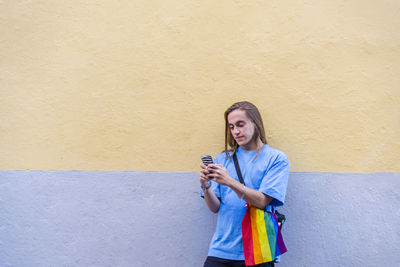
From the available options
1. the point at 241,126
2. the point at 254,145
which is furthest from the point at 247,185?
the point at 241,126

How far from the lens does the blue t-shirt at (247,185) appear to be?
2.46 m

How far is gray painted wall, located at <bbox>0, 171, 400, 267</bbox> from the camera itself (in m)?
2.98

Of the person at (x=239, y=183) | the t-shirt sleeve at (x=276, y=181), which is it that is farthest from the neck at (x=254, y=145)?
the t-shirt sleeve at (x=276, y=181)

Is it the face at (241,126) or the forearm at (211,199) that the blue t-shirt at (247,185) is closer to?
the forearm at (211,199)

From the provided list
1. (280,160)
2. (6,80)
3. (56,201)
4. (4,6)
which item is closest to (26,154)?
(56,201)

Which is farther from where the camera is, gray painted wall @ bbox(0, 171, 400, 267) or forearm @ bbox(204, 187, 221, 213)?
gray painted wall @ bbox(0, 171, 400, 267)

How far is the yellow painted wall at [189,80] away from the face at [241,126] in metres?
0.46

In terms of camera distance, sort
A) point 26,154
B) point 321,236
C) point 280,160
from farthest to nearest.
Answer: point 26,154 < point 321,236 < point 280,160

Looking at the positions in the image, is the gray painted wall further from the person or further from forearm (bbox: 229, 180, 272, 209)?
forearm (bbox: 229, 180, 272, 209)

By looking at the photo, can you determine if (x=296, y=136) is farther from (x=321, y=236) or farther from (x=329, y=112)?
(x=321, y=236)

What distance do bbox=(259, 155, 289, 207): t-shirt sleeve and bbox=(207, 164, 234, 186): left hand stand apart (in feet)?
0.91

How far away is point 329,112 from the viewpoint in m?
3.09

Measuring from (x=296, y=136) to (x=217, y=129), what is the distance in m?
0.73

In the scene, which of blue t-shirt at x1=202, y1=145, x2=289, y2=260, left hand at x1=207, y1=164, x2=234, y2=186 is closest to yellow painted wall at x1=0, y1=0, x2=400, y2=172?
blue t-shirt at x1=202, y1=145, x2=289, y2=260
